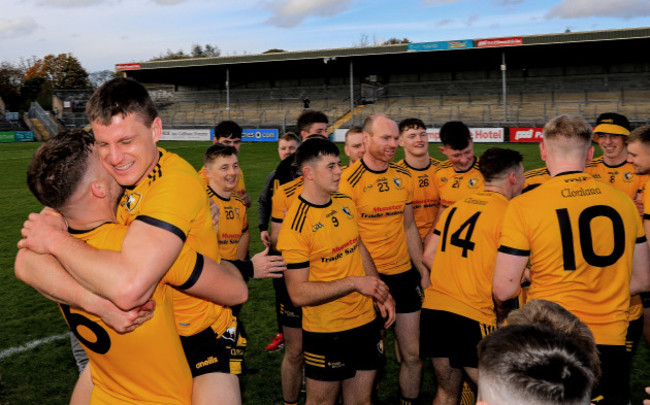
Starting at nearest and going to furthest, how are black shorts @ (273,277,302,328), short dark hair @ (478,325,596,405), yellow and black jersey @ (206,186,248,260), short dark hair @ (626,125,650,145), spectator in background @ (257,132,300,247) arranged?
short dark hair @ (478,325,596,405) < black shorts @ (273,277,302,328) < short dark hair @ (626,125,650,145) < yellow and black jersey @ (206,186,248,260) < spectator in background @ (257,132,300,247)

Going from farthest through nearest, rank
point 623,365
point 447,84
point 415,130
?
point 447,84 → point 415,130 → point 623,365

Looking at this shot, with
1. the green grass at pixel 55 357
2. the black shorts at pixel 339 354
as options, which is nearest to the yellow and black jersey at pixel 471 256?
the black shorts at pixel 339 354

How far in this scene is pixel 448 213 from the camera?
442 centimetres

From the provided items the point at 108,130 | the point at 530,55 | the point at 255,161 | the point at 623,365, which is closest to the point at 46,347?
the point at 108,130

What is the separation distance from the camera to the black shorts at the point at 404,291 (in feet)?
17.7

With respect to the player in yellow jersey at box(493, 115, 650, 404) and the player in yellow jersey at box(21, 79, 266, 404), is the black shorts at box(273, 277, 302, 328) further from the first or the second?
the player in yellow jersey at box(493, 115, 650, 404)

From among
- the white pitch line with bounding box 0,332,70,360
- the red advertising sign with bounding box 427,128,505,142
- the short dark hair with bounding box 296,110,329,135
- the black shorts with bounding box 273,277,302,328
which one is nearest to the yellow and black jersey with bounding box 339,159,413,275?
the black shorts with bounding box 273,277,302,328

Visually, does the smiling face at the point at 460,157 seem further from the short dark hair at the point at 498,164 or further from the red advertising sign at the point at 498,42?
the red advertising sign at the point at 498,42

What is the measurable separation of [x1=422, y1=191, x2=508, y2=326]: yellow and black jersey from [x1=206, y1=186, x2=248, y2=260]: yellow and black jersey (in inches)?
104

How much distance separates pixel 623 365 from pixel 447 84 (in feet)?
136

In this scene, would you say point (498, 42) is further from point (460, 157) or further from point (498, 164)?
point (498, 164)

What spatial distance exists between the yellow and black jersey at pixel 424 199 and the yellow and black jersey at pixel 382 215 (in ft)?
3.72

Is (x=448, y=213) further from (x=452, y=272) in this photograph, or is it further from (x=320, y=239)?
(x=320, y=239)

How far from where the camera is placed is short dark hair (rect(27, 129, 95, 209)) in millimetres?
2363
